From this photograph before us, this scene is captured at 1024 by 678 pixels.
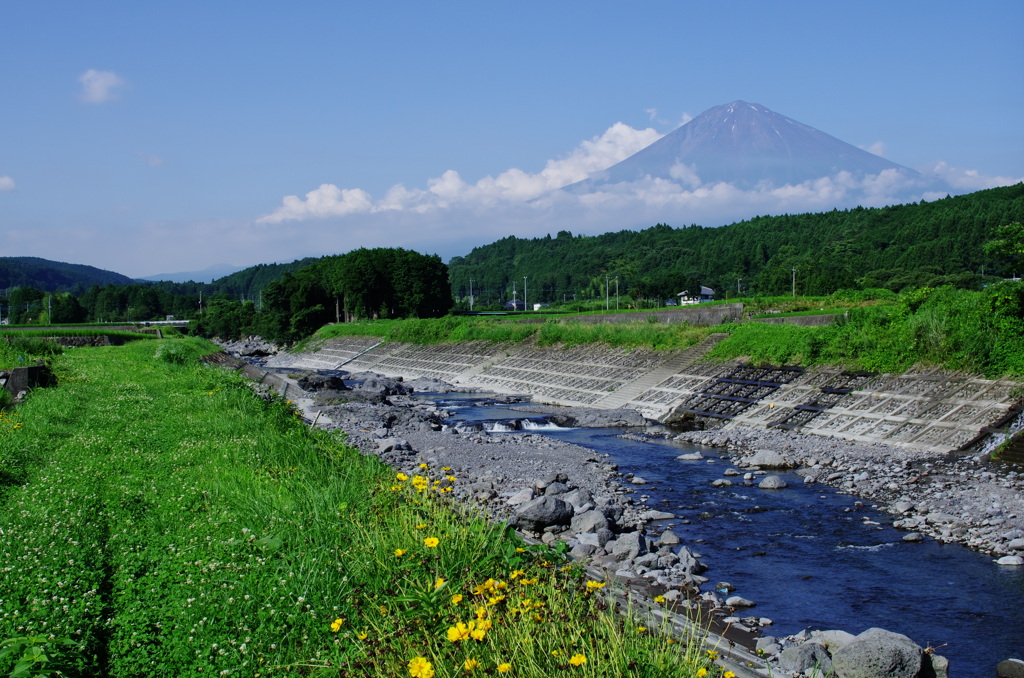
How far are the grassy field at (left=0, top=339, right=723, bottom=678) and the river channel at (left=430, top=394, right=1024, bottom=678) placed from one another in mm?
4161

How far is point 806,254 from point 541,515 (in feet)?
364

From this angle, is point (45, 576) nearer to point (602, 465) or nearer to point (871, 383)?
point (602, 465)

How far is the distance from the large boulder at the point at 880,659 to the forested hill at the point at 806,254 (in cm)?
6511

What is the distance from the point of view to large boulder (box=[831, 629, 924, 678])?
709cm

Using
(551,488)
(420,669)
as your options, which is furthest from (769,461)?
(420,669)

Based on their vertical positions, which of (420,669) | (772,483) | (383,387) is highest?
(420,669)

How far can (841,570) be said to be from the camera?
11258mm

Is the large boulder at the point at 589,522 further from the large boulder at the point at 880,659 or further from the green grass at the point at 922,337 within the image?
the green grass at the point at 922,337

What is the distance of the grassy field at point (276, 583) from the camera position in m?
5.49

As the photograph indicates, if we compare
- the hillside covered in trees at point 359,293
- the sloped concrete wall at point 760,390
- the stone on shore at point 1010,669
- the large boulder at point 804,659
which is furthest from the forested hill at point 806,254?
the large boulder at point 804,659

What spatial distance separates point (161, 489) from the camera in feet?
32.1

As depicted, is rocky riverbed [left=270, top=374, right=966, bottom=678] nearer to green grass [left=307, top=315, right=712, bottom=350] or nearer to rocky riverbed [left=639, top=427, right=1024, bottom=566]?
rocky riverbed [left=639, top=427, right=1024, bottom=566]

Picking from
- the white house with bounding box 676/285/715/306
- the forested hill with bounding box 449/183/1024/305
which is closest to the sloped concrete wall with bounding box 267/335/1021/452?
the forested hill with bounding box 449/183/1024/305

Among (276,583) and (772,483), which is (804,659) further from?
(772,483)
